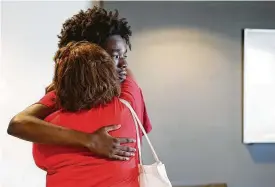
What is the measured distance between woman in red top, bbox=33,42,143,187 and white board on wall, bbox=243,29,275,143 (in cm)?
208

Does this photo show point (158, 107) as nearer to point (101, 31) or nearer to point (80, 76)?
point (101, 31)

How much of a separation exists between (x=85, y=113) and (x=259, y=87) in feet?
7.19

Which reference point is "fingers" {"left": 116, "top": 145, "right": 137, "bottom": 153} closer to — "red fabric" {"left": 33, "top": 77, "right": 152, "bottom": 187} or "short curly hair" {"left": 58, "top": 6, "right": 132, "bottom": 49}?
"red fabric" {"left": 33, "top": 77, "right": 152, "bottom": 187}

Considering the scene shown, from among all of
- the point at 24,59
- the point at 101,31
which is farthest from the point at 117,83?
the point at 24,59

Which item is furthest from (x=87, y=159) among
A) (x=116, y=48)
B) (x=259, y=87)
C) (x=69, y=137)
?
(x=259, y=87)

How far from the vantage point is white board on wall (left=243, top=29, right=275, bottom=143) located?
2.85 metres

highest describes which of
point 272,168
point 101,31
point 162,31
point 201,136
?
point 162,31

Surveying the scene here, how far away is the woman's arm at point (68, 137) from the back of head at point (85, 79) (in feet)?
0.20

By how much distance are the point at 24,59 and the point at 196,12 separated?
1.25 meters

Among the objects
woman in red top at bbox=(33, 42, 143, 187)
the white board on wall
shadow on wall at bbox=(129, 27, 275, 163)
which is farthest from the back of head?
the white board on wall

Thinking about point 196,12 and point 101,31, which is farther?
point 196,12

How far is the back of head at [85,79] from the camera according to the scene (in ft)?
2.95

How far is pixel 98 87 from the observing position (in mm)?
903

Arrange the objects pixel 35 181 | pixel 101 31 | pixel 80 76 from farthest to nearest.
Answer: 1. pixel 35 181
2. pixel 101 31
3. pixel 80 76
